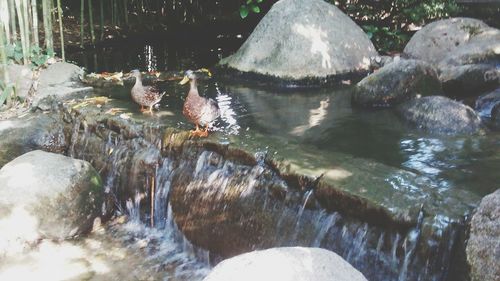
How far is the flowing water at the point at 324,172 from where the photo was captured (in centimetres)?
348

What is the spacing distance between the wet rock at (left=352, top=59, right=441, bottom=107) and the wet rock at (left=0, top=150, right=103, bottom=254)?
3.50 m

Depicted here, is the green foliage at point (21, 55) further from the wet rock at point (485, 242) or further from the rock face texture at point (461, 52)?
the wet rock at point (485, 242)

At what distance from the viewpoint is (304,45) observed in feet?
26.6

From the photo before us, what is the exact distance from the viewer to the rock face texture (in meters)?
6.61

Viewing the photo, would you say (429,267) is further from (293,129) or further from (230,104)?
(230,104)

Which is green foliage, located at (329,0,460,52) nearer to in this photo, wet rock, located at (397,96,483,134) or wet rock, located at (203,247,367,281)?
wet rock, located at (397,96,483,134)

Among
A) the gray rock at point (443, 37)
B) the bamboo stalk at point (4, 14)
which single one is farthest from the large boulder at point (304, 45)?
the bamboo stalk at point (4, 14)

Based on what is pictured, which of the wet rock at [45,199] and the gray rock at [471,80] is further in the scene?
the gray rock at [471,80]

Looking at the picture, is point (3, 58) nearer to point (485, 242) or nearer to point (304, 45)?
point (304, 45)

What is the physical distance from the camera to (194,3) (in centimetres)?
1582

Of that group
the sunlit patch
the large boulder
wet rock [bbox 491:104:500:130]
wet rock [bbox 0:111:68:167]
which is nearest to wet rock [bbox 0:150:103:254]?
wet rock [bbox 0:111:68:167]

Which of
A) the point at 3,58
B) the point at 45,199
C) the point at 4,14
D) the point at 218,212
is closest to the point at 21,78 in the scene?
the point at 3,58

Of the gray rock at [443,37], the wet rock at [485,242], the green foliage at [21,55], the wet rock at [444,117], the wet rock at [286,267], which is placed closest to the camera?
the wet rock at [286,267]

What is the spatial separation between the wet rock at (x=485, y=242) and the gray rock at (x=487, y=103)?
11.4 ft
